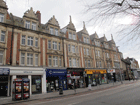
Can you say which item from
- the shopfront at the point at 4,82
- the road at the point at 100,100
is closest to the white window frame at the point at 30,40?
the shopfront at the point at 4,82

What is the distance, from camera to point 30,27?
66.3ft

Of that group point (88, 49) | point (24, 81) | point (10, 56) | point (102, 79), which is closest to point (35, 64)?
point (10, 56)

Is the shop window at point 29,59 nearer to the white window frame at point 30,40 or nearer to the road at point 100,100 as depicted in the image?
the white window frame at point 30,40

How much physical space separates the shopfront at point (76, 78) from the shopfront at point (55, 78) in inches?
42.3

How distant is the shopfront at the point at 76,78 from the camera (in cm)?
2341

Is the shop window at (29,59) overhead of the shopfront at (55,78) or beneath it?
overhead

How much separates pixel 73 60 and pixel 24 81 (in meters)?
14.0

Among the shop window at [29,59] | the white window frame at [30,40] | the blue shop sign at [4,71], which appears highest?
the white window frame at [30,40]

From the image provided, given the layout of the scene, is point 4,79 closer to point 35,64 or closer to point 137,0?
point 35,64

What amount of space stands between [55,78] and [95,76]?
12.9m

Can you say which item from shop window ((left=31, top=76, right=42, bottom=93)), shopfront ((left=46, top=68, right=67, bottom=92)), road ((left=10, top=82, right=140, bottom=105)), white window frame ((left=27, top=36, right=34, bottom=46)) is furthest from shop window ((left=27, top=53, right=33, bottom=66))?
road ((left=10, top=82, right=140, bottom=105))

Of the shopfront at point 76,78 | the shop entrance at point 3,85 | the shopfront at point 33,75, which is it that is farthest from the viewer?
the shopfront at point 76,78

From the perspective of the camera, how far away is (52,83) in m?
21.4

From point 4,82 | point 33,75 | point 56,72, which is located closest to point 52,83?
point 56,72
